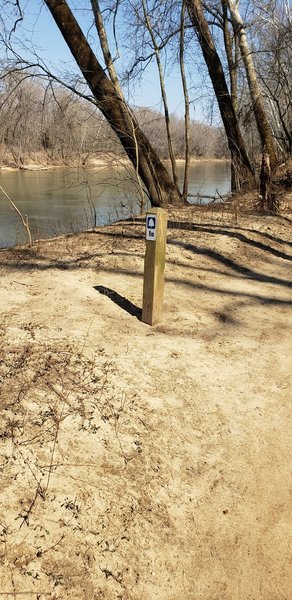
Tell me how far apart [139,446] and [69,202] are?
16760 mm

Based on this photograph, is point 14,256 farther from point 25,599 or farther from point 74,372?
point 25,599

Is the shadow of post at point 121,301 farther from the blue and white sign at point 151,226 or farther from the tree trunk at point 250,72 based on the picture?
the tree trunk at point 250,72

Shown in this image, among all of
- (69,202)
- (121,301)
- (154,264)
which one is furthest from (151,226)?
(69,202)

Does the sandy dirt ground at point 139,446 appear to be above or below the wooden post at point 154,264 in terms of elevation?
below

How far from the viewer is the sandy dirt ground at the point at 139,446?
197cm

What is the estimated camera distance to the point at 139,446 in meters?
2.59

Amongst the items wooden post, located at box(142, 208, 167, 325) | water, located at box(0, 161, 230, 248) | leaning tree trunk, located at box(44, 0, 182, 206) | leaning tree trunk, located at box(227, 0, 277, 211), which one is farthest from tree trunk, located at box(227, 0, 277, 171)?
wooden post, located at box(142, 208, 167, 325)

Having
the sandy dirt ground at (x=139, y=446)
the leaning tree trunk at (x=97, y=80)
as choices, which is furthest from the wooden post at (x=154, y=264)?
the leaning tree trunk at (x=97, y=80)

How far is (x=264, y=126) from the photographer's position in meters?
12.6

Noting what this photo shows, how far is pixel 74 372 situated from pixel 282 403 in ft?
4.70

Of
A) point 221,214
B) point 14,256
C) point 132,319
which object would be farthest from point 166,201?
point 132,319

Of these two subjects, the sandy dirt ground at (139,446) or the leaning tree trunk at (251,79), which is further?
the leaning tree trunk at (251,79)

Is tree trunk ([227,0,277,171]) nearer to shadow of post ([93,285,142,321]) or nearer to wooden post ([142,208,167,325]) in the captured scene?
shadow of post ([93,285,142,321])

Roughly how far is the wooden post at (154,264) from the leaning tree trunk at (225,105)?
8519 mm
